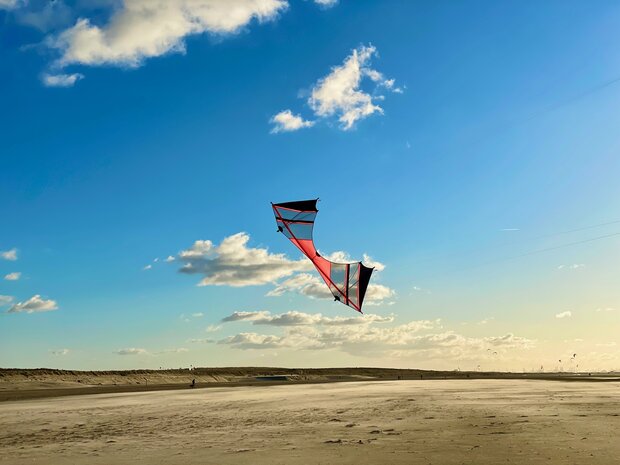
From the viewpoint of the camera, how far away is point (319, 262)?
22828 mm

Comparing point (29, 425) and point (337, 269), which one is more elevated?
point (337, 269)

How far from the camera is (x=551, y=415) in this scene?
55.9 feet

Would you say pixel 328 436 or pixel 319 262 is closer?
pixel 328 436

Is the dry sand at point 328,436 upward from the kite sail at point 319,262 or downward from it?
downward

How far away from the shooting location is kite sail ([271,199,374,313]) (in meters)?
21.9

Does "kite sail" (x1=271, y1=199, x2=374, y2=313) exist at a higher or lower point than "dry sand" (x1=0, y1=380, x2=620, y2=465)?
higher

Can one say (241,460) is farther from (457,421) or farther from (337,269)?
(337,269)

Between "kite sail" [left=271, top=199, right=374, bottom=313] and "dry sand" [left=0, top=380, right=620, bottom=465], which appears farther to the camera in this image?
"kite sail" [left=271, top=199, right=374, bottom=313]

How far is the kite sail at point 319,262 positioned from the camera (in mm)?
21859

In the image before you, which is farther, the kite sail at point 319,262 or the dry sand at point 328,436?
the kite sail at point 319,262

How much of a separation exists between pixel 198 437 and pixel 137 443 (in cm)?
148

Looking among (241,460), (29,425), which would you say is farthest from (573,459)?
(29,425)

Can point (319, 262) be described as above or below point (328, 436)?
above

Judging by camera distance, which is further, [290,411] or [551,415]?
[290,411]
